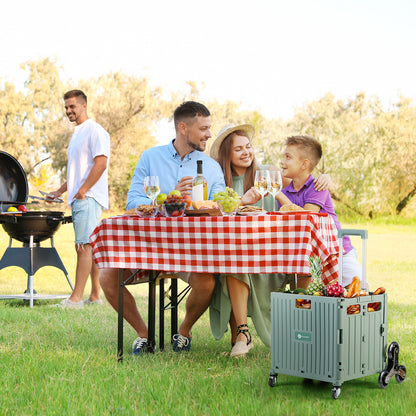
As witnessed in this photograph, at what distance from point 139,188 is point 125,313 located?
29.1 inches

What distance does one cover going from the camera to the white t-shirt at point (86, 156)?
5436mm

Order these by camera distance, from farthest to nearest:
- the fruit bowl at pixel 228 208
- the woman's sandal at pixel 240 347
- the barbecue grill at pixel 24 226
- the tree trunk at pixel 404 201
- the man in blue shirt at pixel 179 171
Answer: the tree trunk at pixel 404 201, the barbecue grill at pixel 24 226, the man in blue shirt at pixel 179 171, the woman's sandal at pixel 240 347, the fruit bowl at pixel 228 208

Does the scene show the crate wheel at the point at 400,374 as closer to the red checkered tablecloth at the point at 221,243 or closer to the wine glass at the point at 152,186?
the red checkered tablecloth at the point at 221,243

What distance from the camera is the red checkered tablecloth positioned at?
2.80 metres

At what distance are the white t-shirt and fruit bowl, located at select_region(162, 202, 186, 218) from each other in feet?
8.20

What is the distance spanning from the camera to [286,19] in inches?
986

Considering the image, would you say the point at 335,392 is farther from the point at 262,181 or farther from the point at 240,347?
the point at 262,181

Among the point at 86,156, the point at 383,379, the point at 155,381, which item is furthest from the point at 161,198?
the point at 86,156

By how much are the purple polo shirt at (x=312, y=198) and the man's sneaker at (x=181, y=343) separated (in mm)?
1025

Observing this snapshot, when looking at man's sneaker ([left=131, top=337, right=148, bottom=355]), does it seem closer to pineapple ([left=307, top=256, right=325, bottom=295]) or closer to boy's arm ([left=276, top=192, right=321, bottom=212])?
boy's arm ([left=276, top=192, right=321, bottom=212])

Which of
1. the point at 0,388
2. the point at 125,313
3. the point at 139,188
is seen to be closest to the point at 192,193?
the point at 139,188

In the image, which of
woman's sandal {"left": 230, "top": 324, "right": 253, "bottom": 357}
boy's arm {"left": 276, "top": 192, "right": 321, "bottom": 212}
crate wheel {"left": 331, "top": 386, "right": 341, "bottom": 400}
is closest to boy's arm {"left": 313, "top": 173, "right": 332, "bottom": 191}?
boy's arm {"left": 276, "top": 192, "right": 321, "bottom": 212}

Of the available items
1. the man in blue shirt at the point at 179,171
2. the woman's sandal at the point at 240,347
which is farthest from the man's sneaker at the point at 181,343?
the woman's sandal at the point at 240,347

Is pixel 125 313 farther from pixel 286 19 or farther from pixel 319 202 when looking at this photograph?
pixel 286 19
